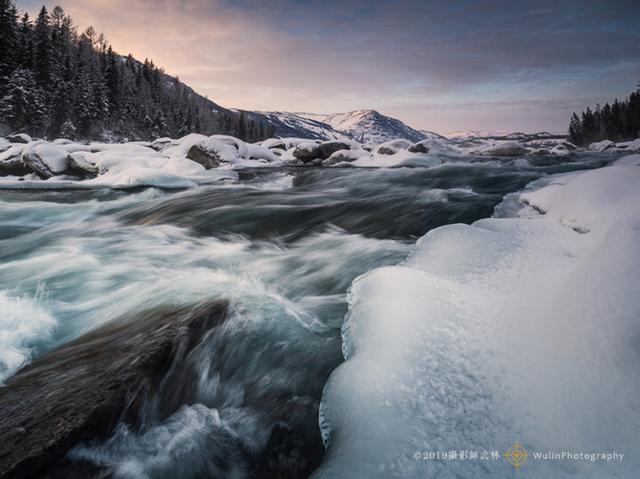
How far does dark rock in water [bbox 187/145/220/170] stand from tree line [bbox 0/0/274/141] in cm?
3445

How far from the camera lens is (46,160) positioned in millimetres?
11992

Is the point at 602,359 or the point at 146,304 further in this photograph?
the point at 146,304

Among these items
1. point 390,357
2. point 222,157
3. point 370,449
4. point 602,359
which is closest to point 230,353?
point 390,357

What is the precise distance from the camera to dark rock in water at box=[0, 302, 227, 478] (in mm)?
1286

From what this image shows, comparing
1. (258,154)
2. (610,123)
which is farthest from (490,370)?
(610,123)

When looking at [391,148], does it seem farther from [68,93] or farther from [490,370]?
[68,93]

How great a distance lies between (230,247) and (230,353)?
279 cm

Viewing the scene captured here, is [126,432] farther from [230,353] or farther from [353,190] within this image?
[353,190]

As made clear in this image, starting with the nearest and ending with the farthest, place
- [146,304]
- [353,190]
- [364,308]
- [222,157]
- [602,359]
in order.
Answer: [602,359] < [364,308] < [146,304] < [353,190] < [222,157]

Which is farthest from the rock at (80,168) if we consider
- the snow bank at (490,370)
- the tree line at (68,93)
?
the tree line at (68,93)

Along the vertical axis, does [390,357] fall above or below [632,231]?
below

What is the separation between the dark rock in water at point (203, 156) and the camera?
16141 mm

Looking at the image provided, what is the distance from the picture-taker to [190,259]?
4.35 meters

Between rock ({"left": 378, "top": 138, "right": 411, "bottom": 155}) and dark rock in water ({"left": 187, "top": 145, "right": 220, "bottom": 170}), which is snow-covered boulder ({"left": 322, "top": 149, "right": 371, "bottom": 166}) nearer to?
rock ({"left": 378, "top": 138, "right": 411, "bottom": 155})
